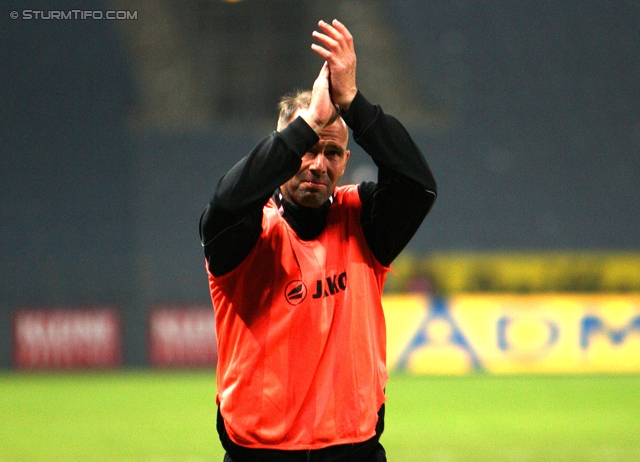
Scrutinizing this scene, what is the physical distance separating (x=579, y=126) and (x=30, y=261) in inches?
321

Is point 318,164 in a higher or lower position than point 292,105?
lower

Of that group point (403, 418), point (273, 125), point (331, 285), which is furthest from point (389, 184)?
point (273, 125)

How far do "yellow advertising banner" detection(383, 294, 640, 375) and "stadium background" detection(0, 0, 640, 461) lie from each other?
325 millimetres

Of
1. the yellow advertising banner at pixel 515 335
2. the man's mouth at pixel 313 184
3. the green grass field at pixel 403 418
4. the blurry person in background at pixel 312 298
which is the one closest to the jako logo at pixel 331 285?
the blurry person in background at pixel 312 298

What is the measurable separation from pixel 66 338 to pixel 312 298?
10.6 metres

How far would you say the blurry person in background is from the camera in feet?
7.33

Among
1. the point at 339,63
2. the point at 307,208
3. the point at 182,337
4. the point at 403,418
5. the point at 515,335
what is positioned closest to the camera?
the point at 339,63

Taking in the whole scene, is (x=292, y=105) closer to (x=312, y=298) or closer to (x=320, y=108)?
(x=320, y=108)

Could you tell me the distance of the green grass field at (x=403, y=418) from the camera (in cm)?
671

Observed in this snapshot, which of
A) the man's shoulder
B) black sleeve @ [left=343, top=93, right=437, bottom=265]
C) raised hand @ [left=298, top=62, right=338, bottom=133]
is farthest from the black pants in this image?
raised hand @ [left=298, top=62, right=338, bottom=133]

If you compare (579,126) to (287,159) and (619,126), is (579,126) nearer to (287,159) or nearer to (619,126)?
(619,126)

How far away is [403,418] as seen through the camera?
27.6ft

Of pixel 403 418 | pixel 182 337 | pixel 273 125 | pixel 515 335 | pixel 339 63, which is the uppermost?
pixel 273 125

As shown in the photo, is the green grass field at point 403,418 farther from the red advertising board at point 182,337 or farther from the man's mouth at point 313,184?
the man's mouth at point 313,184
